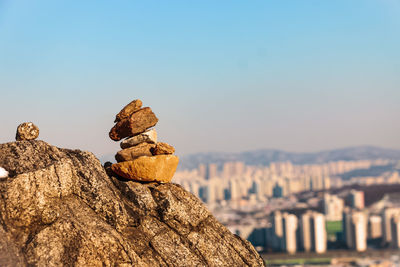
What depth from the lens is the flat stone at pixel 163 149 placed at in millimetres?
12469

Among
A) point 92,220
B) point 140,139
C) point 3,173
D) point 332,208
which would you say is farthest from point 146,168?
point 332,208

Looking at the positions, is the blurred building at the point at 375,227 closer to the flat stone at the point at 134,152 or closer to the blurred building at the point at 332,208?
the blurred building at the point at 332,208

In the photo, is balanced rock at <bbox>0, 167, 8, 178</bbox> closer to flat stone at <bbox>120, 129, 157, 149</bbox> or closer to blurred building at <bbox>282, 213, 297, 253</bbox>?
flat stone at <bbox>120, 129, 157, 149</bbox>

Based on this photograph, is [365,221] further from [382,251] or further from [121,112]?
[121,112]

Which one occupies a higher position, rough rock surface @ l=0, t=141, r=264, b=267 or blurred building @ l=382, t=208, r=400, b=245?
rough rock surface @ l=0, t=141, r=264, b=267

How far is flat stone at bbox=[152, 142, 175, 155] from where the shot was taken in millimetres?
12469

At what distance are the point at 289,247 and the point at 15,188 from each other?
13551 centimetres

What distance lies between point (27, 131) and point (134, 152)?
2433 mm

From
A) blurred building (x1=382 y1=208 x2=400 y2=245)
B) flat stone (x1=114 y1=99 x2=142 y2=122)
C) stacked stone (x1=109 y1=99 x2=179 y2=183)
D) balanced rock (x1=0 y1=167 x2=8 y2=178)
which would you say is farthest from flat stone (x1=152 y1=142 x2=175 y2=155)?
blurred building (x1=382 y1=208 x2=400 y2=245)

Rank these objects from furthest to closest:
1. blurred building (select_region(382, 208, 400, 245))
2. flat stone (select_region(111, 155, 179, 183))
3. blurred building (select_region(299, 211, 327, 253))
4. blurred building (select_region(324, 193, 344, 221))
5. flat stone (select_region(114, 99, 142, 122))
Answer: blurred building (select_region(324, 193, 344, 221)), blurred building (select_region(382, 208, 400, 245)), blurred building (select_region(299, 211, 327, 253)), flat stone (select_region(114, 99, 142, 122)), flat stone (select_region(111, 155, 179, 183))

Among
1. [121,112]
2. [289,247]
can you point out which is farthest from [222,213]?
[121,112]

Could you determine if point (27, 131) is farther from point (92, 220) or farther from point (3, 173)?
point (92, 220)

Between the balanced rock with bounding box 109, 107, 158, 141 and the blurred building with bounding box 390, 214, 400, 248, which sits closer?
the balanced rock with bounding box 109, 107, 158, 141

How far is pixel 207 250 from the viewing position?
11.3m
